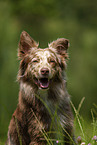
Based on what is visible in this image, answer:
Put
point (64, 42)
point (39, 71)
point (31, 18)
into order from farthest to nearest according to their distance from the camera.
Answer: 1. point (31, 18)
2. point (64, 42)
3. point (39, 71)

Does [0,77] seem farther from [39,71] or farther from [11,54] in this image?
[39,71]

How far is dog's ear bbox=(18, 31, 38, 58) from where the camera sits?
20.2ft

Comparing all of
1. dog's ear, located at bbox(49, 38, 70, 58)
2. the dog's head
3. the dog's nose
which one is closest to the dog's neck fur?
the dog's head

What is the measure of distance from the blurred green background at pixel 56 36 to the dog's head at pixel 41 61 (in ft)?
4.81

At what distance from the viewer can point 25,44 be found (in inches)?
244

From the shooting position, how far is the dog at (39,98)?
5.76m

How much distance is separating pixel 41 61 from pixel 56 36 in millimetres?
18988

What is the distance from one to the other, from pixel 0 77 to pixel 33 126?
14435 millimetres

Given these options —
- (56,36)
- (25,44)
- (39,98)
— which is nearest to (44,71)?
(39,98)

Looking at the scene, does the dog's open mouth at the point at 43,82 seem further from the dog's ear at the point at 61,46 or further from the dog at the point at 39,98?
the dog's ear at the point at 61,46

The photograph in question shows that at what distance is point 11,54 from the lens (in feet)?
67.5

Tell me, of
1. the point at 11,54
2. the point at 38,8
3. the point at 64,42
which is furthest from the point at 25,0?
the point at 64,42

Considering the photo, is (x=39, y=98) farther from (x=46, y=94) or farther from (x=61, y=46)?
(x=61, y=46)

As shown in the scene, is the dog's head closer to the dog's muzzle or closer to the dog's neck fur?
the dog's muzzle
